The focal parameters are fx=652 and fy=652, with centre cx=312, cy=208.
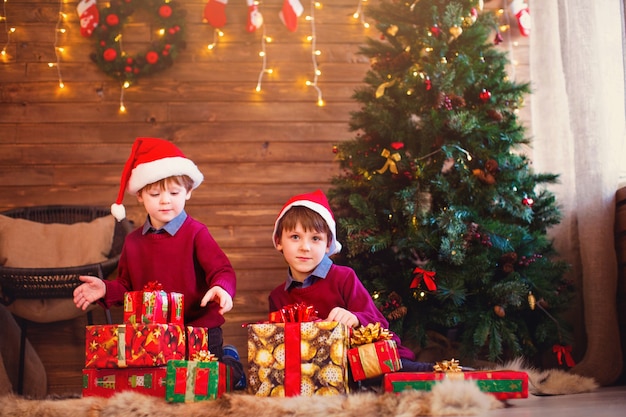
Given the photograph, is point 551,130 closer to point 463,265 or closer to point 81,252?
point 463,265

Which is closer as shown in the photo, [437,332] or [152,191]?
[152,191]

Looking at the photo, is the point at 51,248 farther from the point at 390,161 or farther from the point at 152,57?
the point at 390,161

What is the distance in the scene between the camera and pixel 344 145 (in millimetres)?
2877

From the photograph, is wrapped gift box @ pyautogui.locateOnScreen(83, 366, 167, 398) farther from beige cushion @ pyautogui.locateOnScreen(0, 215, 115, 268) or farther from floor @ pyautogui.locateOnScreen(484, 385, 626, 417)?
beige cushion @ pyautogui.locateOnScreen(0, 215, 115, 268)

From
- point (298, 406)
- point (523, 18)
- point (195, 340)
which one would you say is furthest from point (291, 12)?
point (298, 406)

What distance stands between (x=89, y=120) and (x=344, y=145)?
143 centimetres

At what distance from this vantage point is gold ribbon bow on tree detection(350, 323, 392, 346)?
1.87 meters

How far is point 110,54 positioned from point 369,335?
2225 mm

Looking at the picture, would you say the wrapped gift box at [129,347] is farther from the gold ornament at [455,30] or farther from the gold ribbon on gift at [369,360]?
the gold ornament at [455,30]

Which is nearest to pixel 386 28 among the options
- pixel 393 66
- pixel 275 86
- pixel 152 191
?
pixel 393 66

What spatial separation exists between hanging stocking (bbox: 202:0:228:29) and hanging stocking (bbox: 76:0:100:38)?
1.86ft

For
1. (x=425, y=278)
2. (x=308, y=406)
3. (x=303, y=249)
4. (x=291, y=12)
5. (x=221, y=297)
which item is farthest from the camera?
(x=291, y=12)

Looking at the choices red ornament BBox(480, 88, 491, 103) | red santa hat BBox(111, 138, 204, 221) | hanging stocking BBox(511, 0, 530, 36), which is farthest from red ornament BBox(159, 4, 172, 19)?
hanging stocking BBox(511, 0, 530, 36)

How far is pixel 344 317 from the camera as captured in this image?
195cm
